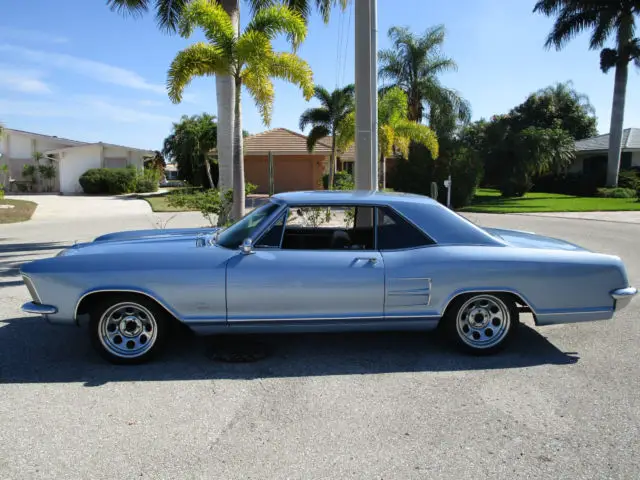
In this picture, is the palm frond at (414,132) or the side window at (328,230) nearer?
the side window at (328,230)

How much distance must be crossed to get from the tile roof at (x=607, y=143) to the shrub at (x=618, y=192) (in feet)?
22.0

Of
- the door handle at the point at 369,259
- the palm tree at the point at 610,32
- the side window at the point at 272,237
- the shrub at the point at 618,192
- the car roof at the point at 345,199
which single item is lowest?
the shrub at the point at 618,192

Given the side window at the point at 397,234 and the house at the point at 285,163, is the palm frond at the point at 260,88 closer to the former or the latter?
the side window at the point at 397,234

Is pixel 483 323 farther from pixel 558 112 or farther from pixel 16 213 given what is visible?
pixel 558 112

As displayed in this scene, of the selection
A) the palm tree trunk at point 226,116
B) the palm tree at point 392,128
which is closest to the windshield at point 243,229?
the palm tree trunk at point 226,116

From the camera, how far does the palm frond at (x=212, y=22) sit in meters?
10.9

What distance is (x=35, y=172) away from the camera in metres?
39.7

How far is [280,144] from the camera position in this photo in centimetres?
3588

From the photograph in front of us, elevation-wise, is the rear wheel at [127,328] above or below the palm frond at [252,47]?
below

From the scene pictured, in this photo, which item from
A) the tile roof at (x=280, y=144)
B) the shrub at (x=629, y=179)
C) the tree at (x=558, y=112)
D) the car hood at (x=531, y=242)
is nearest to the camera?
the car hood at (x=531, y=242)

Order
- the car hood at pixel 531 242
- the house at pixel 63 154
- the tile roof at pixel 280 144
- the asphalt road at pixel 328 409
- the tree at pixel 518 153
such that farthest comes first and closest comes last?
the house at pixel 63 154, the tile roof at pixel 280 144, the tree at pixel 518 153, the car hood at pixel 531 242, the asphalt road at pixel 328 409

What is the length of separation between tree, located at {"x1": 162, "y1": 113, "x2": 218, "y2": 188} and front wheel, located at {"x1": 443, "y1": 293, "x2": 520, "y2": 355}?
102 feet

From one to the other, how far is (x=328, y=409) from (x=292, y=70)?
9.24 metres

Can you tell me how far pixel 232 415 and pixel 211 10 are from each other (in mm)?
9630
